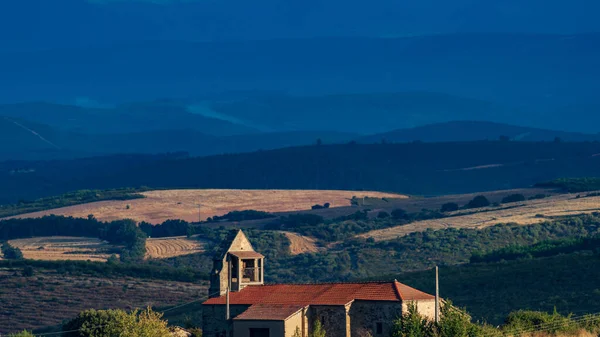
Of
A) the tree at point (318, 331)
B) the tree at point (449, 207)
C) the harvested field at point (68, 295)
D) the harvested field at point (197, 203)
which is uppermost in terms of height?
the harvested field at point (197, 203)

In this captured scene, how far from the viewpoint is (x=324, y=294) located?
49.2 m

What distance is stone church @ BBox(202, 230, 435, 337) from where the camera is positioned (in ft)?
154

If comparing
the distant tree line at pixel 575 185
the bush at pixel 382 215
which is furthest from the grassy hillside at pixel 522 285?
the distant tree line at pixel 575 185

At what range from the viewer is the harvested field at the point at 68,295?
76.4m

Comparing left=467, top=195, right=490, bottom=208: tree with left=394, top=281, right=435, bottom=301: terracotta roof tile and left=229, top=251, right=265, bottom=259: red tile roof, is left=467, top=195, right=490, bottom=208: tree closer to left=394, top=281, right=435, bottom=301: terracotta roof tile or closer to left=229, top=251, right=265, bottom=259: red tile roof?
left=229, top=251, right=265, bottom=259: red tile roof

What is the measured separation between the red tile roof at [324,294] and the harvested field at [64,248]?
176ft

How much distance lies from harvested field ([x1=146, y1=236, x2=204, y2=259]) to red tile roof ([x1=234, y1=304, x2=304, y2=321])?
60.4 m

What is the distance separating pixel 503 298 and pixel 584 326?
50.9ft

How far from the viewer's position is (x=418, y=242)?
10450 centimetres

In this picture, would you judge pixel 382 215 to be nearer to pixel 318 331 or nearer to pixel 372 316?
pixel 372 316

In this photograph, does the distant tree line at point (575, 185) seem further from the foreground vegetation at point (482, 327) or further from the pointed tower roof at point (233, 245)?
the pointed tower roof at point (233, 245)

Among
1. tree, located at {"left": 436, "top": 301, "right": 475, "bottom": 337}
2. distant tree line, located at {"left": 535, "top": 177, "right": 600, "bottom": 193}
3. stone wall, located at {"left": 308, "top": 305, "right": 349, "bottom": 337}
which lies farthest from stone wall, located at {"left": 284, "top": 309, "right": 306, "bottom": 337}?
distant tree line, located at {"left": 535, "top": 177, "right": 600, "bottom": 193}

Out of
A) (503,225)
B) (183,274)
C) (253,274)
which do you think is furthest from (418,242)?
(253,274)

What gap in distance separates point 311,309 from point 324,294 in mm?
1062
